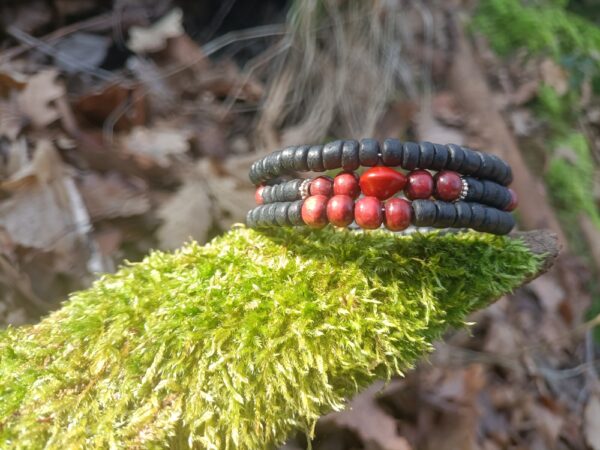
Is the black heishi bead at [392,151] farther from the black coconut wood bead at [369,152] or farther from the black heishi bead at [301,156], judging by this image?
the black heishi bead at [301,156]

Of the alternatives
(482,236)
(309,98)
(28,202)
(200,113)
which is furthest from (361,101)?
(28,202)

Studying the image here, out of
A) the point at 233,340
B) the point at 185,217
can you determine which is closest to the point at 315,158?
the point at 233,340

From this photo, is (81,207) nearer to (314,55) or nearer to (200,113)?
(200,113)

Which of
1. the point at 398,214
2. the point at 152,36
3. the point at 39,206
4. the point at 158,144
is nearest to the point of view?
the point at 398,214

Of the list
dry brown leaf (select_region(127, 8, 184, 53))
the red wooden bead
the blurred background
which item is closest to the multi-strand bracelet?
the red wooden bead

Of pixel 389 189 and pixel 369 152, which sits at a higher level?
pixel 369 152

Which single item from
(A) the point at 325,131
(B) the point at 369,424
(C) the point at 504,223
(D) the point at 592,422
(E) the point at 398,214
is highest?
(A) the point at 325,131

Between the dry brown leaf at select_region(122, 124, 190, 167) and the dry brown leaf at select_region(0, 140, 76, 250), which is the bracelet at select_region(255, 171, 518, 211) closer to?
the dry brown leaf at select_region(0, 140, 76, 250)

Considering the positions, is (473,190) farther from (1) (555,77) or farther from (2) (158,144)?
(1) (555,77)
